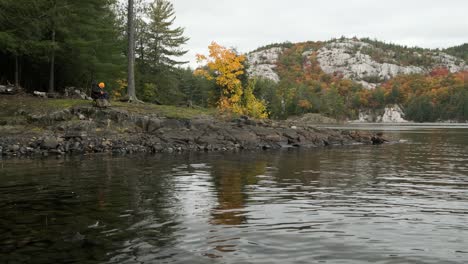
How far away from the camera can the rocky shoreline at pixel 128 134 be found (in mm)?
28109

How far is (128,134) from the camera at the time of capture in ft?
103

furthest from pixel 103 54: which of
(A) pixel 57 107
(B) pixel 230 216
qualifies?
(B) pixel 230 216

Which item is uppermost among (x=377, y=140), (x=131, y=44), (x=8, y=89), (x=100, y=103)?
(x=131, y=44)

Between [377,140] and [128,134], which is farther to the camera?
[377,140]

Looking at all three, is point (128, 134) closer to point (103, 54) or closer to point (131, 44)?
point (131, 44)

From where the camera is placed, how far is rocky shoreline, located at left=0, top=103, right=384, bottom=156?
28.1 metres

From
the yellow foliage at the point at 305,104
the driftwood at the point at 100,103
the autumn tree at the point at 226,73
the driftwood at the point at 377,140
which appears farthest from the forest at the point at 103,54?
the yellow foliage at the point at 305,104

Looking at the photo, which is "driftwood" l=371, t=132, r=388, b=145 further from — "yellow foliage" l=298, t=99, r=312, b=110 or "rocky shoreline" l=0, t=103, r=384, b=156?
"yellow foliage" l=298, t=99, r=312, b=110

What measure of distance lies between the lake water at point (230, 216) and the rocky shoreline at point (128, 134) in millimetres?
8839

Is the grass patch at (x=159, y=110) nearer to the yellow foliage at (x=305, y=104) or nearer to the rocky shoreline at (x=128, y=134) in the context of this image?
the rocky shoreline at (x=128, y=134)

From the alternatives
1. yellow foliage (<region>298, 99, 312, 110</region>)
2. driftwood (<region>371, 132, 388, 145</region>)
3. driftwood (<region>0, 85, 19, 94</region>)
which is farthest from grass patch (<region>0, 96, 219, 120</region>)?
yellow foliage (<region>298, 99, 312, 110</region>)

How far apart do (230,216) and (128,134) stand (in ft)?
73.5

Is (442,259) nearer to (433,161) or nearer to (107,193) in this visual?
(107,193)

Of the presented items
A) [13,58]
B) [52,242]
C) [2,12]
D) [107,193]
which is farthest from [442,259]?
[13,58]
